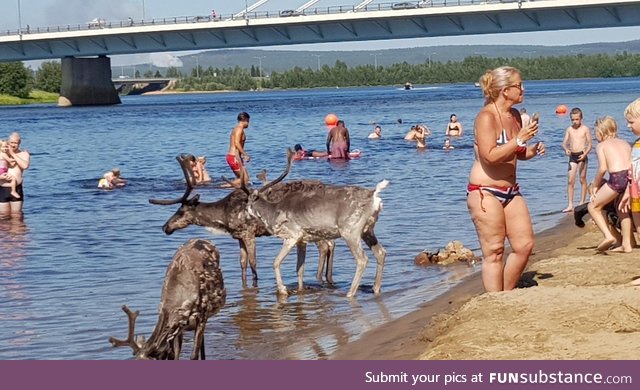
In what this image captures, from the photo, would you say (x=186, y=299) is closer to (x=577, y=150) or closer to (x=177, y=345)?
(x=177, y=345)

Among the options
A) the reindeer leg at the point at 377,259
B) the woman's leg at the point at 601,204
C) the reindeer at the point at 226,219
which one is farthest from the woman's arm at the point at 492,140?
the reindeer at the point at 226,219

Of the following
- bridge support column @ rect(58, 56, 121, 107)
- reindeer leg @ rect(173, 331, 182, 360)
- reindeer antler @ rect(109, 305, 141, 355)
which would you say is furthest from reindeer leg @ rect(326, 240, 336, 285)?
bridge support column @ rect(58, 56, 121, 107)

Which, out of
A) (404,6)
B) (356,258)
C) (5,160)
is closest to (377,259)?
(356,258)

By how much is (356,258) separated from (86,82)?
94.1 meters

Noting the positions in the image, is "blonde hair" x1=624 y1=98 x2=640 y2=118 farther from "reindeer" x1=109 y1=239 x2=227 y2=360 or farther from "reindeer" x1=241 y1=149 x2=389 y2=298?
"reindeer" x1=109 y1=239 x2=227 y2=360

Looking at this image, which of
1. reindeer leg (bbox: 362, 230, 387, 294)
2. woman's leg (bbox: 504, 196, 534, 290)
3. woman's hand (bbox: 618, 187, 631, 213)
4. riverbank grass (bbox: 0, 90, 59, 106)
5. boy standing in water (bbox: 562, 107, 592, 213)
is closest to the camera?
woman's leg (bbox: 504, 196, 534, 290)

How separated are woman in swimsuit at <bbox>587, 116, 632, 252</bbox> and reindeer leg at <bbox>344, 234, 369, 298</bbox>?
7.79 ft

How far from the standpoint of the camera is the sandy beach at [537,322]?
8.00 metres

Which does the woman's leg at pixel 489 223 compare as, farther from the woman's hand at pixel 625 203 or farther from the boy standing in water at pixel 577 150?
the boy standing in water at pixel 577 150

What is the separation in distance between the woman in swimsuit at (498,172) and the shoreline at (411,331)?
902 mm

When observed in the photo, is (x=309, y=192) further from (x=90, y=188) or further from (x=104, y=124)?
(x=104, y=124)

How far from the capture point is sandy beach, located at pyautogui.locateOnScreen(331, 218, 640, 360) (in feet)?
26.2

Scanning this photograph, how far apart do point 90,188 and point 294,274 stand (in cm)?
1564
